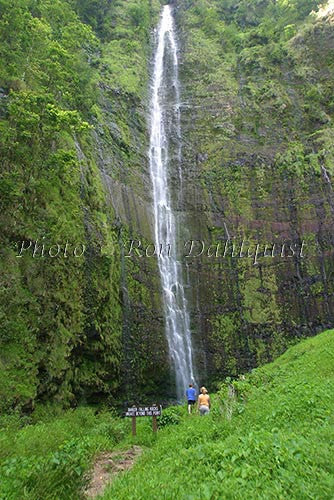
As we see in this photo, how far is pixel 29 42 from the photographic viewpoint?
12.3 metres

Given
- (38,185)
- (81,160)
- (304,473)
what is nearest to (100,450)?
(304,473)

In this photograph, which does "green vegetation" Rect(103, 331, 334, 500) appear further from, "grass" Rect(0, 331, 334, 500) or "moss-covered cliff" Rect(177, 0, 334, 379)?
A: "moss-covered cliff" Rect(177, 0, 334, 379)

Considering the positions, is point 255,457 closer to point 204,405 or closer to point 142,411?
point 142,411

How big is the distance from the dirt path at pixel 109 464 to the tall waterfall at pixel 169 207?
8.18m

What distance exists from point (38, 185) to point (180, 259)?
923 centimetres

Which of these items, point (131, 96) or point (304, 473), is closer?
point (304, 473)

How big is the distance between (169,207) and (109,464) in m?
14.7

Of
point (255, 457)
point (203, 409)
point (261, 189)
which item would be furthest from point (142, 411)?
point (261, 189)

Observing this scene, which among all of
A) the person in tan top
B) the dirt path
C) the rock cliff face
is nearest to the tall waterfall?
the rock cliff face

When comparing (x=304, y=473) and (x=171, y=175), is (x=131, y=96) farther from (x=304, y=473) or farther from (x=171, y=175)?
(x=304, y=473)

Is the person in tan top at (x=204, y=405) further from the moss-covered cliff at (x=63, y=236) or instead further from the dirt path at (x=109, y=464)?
the moss-covered cliff at (x=63, y=236)

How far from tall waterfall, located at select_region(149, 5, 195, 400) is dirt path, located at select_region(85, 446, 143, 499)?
8181mm

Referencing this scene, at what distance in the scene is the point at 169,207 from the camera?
20.3 metres

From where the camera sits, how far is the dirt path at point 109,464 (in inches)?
244
